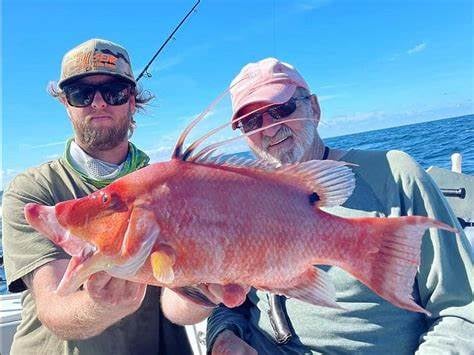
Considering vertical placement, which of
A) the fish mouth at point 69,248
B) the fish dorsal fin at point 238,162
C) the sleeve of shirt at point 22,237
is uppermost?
the fish dorsal fin at point 238,162

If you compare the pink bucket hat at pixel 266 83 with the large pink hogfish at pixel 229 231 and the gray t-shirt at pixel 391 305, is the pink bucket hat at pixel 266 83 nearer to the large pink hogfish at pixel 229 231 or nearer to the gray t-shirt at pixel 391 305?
the gray t-shirt at pixel 391 305

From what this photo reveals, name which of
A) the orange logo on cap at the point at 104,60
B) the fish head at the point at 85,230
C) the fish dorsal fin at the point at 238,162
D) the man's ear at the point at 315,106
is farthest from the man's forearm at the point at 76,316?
the man's ear at the point at 315,106

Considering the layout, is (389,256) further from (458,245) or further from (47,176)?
(47,176)

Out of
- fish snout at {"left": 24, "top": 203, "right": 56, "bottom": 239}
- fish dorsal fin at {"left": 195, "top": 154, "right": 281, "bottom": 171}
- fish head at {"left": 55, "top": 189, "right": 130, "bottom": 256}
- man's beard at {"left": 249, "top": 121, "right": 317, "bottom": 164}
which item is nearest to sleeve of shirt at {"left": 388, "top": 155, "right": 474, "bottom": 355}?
man's beard at {"left": 249, "top": 121, "right": 317, "bottom": 164}

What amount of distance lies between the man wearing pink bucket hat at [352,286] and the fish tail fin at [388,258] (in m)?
0.72

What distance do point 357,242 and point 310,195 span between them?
0.23m

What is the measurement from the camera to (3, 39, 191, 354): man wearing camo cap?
2242 mm

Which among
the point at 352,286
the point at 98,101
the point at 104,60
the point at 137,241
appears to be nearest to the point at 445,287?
the point at 352,286

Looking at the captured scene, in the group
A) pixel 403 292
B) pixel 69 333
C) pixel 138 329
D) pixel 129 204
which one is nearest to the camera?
pixel 129 204

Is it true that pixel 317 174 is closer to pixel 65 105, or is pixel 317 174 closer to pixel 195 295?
pixel 195 295

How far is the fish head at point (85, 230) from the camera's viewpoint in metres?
1.42

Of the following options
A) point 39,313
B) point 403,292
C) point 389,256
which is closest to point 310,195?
point 389,256

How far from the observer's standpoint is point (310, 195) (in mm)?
1619

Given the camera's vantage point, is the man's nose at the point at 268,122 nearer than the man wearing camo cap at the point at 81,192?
No
